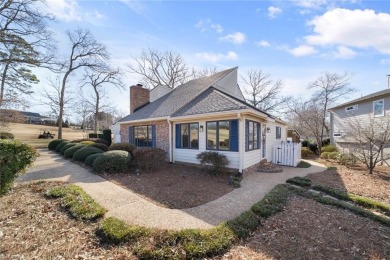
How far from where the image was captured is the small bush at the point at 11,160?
5184 mm

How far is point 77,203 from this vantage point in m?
5.06

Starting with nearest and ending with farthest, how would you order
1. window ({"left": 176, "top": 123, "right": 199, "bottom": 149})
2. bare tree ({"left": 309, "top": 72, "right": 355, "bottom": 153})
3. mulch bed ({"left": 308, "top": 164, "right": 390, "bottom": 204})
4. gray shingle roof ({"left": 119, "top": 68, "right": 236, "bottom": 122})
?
mulch bed ({"left": 308, "top": 164, "right": 390, "bottom": 204}) → window ({"left": 176, "top": 123, "right": 199, "bottom": 149}) → gray shingle roof ({"left": 119, "top": 68, "right": 236, "bottom": 122}) → bare tree ({"left": 309, "top": 72, "right": 355, "bottom": 153})

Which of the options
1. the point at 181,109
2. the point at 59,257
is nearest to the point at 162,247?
the point at 59,257

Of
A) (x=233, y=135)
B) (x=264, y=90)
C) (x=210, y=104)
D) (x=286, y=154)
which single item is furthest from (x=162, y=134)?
(x=264, y=90)

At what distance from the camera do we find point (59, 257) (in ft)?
10.5

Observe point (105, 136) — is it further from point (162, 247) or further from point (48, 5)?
point (162, 247)

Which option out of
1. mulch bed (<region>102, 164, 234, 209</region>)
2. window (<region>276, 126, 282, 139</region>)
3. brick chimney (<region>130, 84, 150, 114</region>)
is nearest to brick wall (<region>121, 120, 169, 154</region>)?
mulch bed (<region>102, 164, 234, 209</region>)

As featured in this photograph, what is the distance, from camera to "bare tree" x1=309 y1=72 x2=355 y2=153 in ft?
76.8

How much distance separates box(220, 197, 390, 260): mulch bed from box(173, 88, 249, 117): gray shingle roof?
4535 mm

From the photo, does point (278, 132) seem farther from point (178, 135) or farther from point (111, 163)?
point (111, 163)

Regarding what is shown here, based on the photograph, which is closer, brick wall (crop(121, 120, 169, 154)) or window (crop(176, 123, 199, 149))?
window (crop(176, 123, 199, 149))

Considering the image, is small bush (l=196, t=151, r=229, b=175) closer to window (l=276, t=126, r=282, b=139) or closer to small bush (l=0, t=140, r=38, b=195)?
small bush (l=0, t=140, r=38, b=195)

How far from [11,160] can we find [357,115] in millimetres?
21353

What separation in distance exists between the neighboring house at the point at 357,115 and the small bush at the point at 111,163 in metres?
12.7
